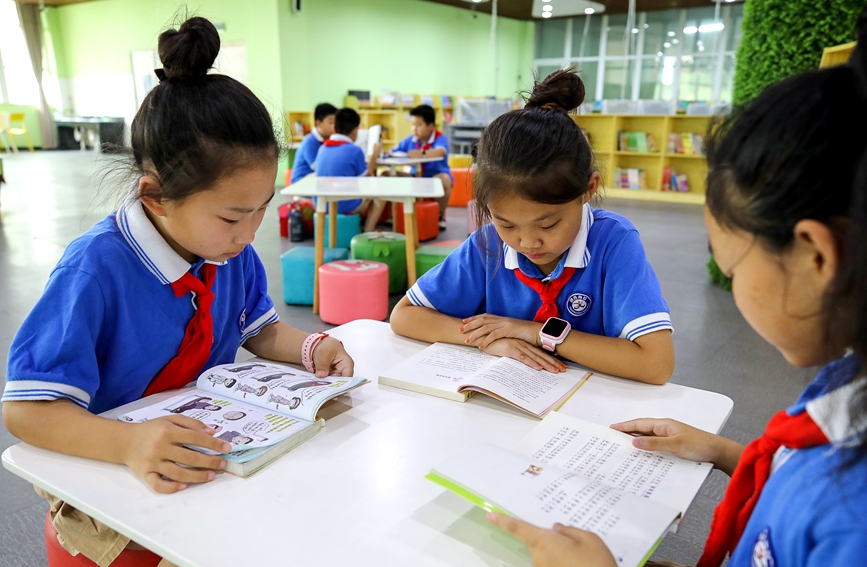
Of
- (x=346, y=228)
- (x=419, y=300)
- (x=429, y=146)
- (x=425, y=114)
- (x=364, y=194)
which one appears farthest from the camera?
(x=429, y=146)

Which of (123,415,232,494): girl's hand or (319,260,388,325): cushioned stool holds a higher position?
(123,415,232,494): girl's hand

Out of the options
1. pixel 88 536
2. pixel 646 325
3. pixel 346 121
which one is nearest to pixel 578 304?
pixel 646 325

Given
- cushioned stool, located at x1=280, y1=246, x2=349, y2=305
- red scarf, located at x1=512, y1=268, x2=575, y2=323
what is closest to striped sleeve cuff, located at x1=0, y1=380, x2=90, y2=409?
red scarf, located at x1=512, y1=268, x2=575, y2=323

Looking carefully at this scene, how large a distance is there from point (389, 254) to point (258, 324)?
94.7 inches

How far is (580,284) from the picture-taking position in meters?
1.25

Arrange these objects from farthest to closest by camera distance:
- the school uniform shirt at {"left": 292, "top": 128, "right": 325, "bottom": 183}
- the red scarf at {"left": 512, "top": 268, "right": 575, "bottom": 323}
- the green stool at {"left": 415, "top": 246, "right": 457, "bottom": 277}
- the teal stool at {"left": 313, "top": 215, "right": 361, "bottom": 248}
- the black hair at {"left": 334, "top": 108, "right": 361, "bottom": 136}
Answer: the school uniform shirt at {"left": 292, "top": 128, "right": 325, "bottom": 183}, the black hair at {"left": 334, "top": 108, "right": 361, "bottom": 136}, the teal stool at {"left": 313, "top": 215, "right": 361, "bottom": 248}, the green stool at {"left": 415, "top": 246, "right": 457, "bottom": 277}, the red scarf at {"left": 512, "top": 268, "right": 575, "bottom": 323}

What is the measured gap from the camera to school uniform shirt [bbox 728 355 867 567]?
0.49 meters

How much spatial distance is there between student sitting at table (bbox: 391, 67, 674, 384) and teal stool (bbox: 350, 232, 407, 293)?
229 centimetres

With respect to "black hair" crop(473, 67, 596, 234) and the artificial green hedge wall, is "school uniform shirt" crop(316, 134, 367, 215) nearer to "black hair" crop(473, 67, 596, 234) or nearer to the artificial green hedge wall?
the artificial green hedge wall

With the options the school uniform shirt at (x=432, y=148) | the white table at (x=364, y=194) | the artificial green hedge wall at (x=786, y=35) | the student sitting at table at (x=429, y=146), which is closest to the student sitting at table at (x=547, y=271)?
the white table at (x=364, y=194)

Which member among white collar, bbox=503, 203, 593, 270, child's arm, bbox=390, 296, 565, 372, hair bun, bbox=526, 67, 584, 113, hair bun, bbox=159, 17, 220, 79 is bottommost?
child's arm, bbox=390, 296, 565, 372

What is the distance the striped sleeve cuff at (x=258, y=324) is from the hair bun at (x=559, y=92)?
2.26 ft

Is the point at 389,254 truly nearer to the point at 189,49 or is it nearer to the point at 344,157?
the point at 344,157

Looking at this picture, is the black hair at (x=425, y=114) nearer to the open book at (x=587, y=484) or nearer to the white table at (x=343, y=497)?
the white table at (x=343, y=497)
